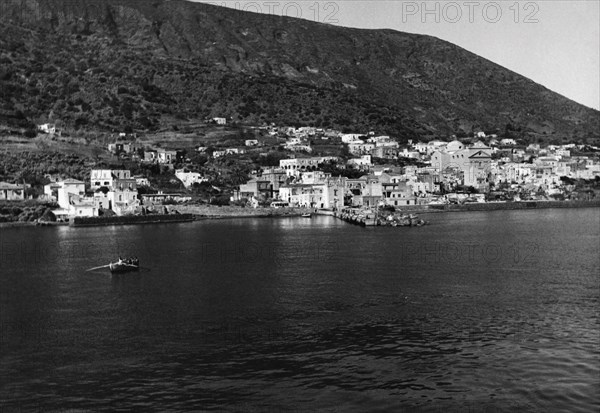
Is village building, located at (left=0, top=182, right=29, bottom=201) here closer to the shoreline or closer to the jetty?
the shoreline

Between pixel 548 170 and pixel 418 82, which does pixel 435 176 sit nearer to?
pixel 548 170

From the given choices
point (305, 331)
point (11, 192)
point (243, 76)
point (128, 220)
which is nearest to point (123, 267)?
point (305, 331)

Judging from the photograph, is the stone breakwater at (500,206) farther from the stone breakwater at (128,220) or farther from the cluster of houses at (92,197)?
the cluster of houses at (92,197)

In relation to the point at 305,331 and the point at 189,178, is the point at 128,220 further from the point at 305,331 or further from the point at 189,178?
the point at 305,331

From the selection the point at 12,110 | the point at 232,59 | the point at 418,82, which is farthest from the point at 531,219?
the point at 418,82

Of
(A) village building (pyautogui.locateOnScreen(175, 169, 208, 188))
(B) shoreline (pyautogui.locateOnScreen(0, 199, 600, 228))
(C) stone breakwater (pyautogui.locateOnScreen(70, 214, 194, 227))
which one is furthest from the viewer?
(A) village building (pyautogui.locateOnScreen(175, 169, 208, 188))

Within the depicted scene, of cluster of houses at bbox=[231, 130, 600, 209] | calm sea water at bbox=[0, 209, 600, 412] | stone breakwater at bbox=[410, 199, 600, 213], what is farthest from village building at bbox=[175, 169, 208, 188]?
calm sea water at bbox=[0, 209, 600, 412]
